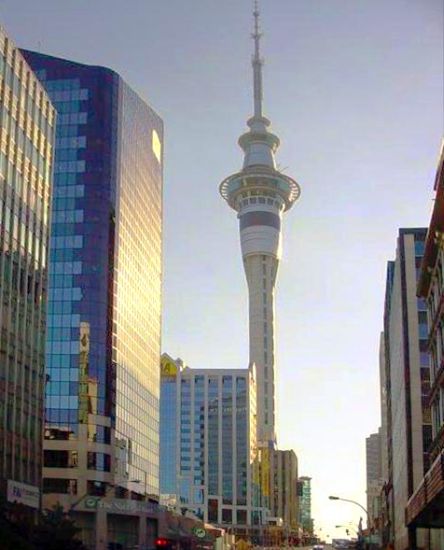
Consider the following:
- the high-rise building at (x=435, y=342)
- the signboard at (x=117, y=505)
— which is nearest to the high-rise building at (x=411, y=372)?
the high-rise building at (x=435, y=342)

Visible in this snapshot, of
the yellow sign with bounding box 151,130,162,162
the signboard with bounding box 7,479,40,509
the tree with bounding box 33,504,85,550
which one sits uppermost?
the yellow sign with bounding box 151,130,162,162

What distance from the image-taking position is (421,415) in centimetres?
10588

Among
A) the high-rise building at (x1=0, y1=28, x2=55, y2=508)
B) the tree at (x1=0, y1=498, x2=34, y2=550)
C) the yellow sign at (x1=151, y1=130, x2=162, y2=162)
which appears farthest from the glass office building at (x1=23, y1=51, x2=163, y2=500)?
the tree at (x1=0, y1=498, x2=34, y2=550)

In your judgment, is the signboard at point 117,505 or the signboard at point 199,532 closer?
the signboard at point 117,505

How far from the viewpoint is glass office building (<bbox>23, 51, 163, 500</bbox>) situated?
428 ft

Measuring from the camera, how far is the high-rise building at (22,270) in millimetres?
78438

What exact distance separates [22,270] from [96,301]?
51519 millimetres

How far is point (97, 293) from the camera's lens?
135000 mm

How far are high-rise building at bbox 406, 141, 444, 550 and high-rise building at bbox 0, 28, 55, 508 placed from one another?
3007 cm

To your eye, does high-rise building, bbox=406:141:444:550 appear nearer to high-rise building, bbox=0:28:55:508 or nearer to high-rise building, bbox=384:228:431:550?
high-rise building, bbox=384:228:431:550

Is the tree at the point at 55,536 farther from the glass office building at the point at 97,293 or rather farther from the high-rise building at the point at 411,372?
the glass office building at the point at 97,293

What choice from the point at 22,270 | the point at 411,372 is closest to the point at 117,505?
the point at 411,372

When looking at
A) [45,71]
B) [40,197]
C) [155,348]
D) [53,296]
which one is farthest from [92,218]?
[40,197]

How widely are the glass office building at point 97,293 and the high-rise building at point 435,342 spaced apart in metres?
64.2
